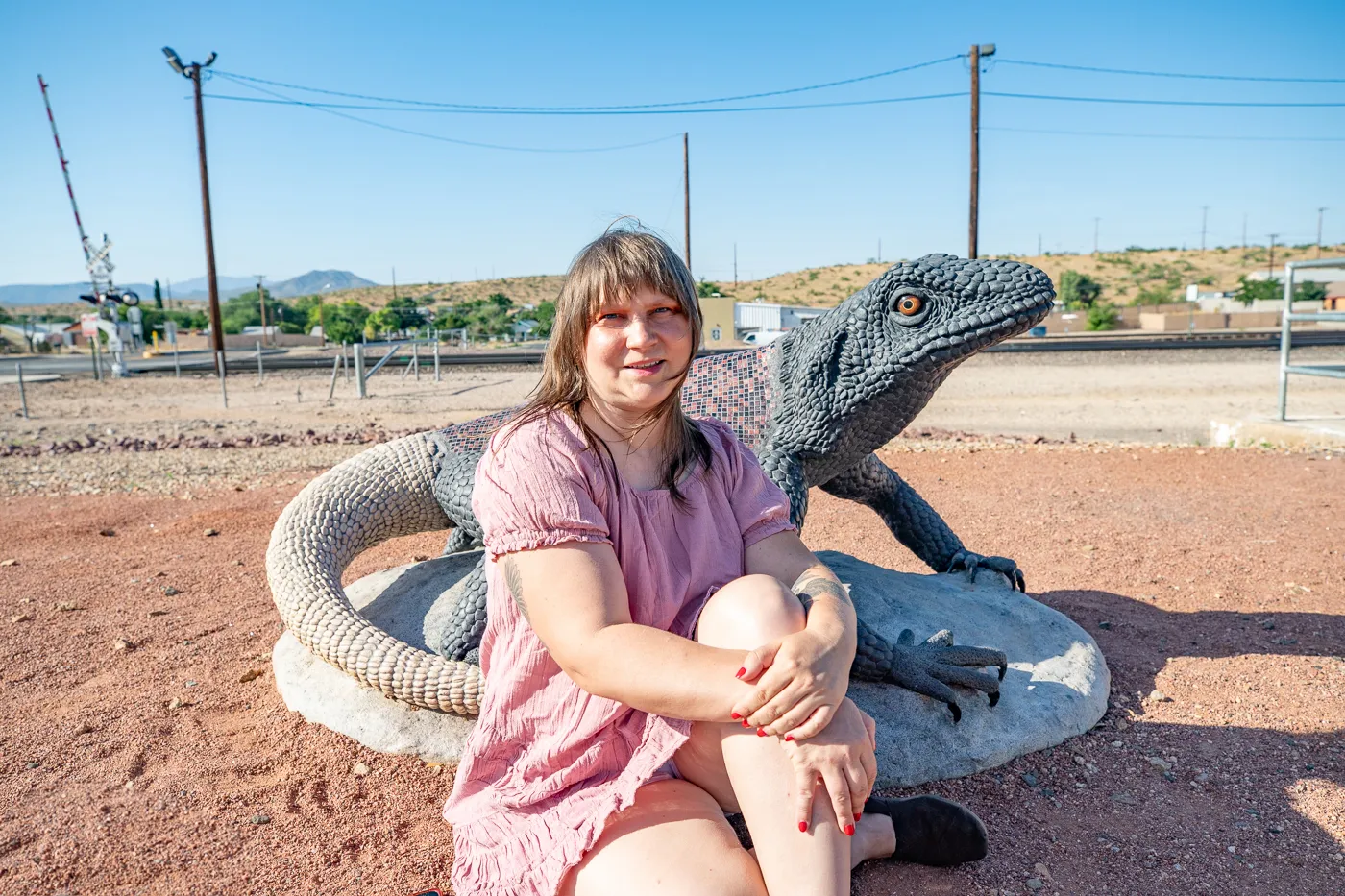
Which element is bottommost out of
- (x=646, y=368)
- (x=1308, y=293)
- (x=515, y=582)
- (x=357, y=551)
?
(x=357, y=551)

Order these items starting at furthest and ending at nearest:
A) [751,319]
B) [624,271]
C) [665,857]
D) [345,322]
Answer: [345,322] < [751,319] < [624,271] < [665,857]

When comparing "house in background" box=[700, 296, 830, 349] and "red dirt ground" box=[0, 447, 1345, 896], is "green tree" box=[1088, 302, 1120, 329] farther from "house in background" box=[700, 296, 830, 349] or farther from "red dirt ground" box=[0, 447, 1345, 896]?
"red dirt ground" box=[0, 447, 1345, 896]

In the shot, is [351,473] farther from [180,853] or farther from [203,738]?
[180,853]

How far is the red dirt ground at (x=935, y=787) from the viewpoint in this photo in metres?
2.42

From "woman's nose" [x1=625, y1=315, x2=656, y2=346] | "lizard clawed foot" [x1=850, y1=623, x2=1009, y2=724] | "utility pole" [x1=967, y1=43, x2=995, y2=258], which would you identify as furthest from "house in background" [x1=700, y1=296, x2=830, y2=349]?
"woman's nose" [x1=625, y1=315, x2=656, y2=346]

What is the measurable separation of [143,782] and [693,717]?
2066mm

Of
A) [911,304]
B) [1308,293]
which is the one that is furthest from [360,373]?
[1308,293]

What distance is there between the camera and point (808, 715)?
5.60 feet

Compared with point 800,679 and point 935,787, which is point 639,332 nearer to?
point 800,679

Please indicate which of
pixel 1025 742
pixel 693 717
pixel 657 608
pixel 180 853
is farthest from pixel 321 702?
pixel 1025 742

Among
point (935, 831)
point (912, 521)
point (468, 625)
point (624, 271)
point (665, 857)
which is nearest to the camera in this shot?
point (665, 857)

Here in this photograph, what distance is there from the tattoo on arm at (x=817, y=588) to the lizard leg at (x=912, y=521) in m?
1.91

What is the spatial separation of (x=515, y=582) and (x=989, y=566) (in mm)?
2729

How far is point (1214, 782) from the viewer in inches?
109
